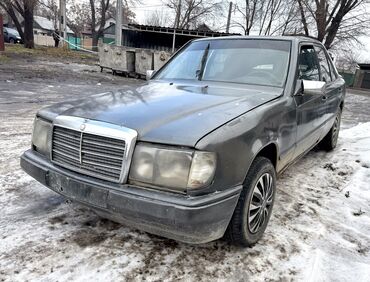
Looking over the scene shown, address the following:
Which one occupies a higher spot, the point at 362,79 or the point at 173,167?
the point at 173,167

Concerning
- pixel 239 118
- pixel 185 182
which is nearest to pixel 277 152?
pixel 239 118

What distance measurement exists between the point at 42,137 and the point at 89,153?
0.64 meters

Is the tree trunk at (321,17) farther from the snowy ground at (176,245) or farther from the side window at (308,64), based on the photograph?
the snowy ground at (176,245)

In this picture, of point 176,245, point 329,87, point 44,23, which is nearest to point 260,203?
point 176,245

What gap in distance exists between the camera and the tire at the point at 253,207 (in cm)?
243

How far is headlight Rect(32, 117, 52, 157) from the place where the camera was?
2.63 m

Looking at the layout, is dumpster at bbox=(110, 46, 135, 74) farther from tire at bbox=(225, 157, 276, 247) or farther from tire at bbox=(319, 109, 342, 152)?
tire at bbox=(225, 157, 276, 247)

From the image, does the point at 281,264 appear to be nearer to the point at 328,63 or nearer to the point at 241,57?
the point at 241,57

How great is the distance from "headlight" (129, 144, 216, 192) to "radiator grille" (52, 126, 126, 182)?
5.2 inches

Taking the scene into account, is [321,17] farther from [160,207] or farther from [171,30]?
→ [160,207]

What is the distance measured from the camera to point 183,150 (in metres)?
2.08

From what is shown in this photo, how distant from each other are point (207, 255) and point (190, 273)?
26 cm

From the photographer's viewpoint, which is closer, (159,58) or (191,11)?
(159,58)

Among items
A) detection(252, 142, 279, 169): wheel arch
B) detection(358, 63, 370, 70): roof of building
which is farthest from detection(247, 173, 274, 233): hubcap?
detection(358, 63, 370, 70): roof of building
